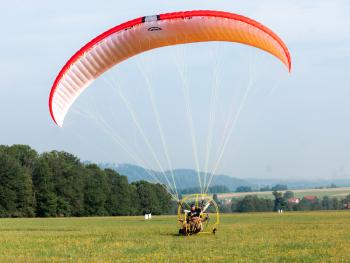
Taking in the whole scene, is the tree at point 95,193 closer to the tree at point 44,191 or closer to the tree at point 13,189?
the tree at point 44,191

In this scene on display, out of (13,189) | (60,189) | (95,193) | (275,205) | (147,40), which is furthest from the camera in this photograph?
(275,205)

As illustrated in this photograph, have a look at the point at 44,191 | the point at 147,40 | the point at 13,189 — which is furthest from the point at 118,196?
the point at 147,40

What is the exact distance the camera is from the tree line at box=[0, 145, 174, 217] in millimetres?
77938

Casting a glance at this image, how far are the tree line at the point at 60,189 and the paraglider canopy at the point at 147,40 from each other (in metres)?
60.2

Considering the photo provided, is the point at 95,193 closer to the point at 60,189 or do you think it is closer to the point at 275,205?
the point at 60,189

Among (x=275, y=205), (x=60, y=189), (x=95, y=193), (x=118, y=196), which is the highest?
(x=60, y=189)

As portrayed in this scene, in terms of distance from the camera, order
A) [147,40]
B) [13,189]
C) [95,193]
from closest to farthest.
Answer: [147,40]
[13,189]
[95,193]

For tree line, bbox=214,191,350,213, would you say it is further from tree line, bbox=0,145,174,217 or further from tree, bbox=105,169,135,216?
tree, bbox=105,169,135,216

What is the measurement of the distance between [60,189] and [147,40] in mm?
69510

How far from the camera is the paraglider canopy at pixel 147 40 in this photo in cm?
1819

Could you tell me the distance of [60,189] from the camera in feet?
283

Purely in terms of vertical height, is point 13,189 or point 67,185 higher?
point 67,185

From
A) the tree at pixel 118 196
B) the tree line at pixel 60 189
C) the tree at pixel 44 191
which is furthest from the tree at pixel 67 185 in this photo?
the tree at pixel 118 196

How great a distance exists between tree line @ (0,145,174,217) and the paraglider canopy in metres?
60.2
